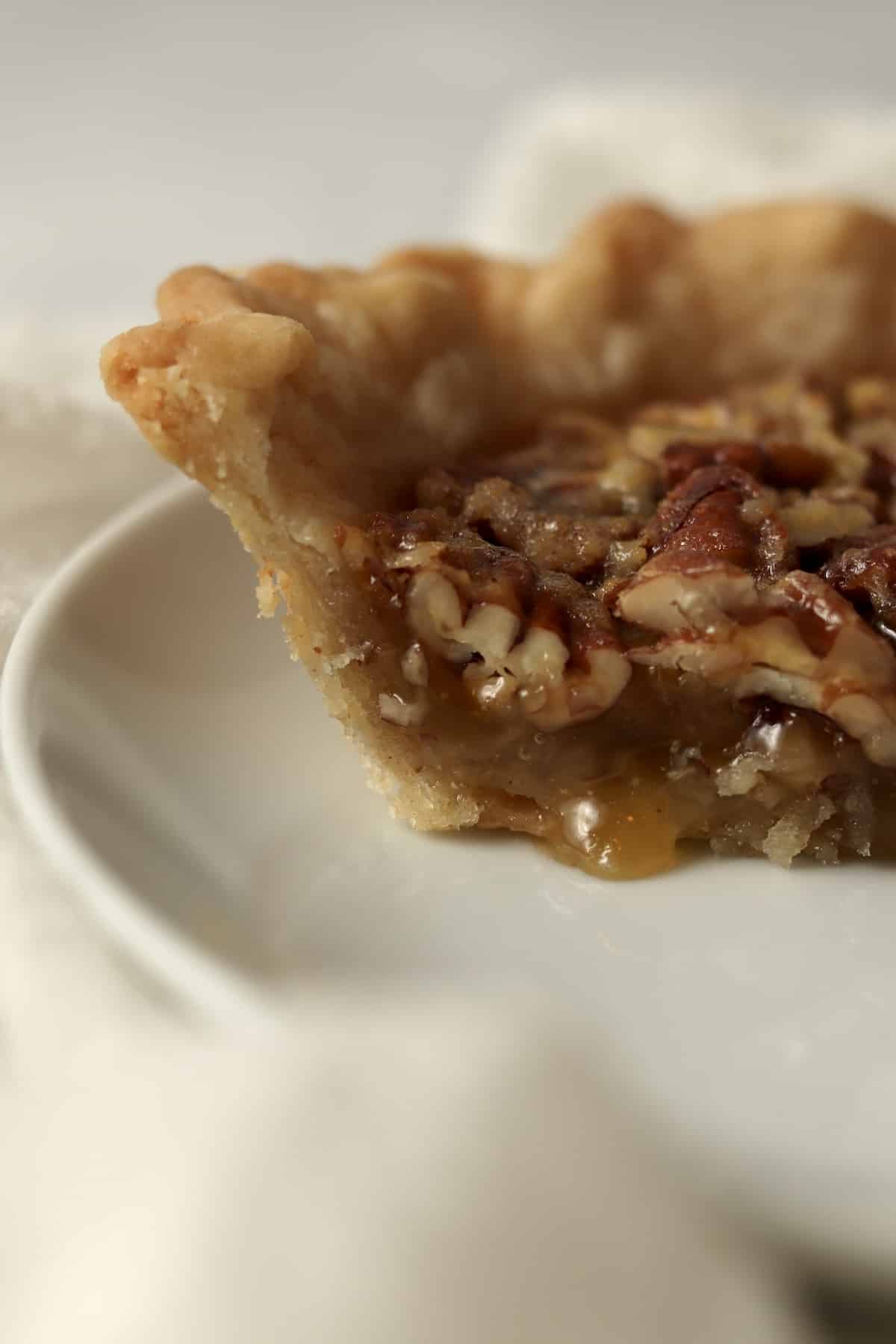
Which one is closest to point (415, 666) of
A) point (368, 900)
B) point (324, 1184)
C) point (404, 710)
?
point (404, 710)

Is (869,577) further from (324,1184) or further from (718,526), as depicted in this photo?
(324,1184)

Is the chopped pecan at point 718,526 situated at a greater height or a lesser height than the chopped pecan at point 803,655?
greater

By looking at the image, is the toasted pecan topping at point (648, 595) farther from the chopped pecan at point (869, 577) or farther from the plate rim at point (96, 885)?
the plate rim at point (96, 885)

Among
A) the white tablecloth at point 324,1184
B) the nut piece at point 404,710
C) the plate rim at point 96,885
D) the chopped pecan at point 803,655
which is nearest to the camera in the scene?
the white tablecloth at point 324,1184

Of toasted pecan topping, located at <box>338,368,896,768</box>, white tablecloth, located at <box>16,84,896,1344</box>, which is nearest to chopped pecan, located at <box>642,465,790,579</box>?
toasted pecan topping, located at <box>338,368,896,768</box>

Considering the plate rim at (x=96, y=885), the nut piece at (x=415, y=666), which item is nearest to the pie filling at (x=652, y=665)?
the nut piece at (x=415, y=666)

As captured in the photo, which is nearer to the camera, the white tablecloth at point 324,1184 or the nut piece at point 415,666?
the white tablecloth at point 324,1184

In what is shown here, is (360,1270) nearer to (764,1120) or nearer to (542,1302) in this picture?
(542,1302)

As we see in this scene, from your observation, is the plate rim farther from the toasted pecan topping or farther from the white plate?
the toasted pecan topping
